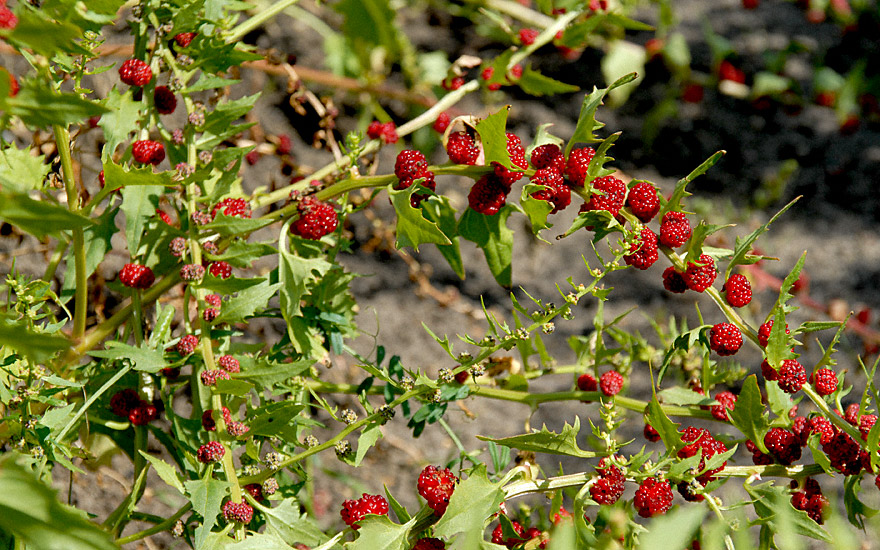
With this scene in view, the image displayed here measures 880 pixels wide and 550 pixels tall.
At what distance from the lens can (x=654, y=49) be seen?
2986 mm

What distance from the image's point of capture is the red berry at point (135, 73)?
130 centimetres

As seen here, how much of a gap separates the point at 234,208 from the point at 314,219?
0.21m

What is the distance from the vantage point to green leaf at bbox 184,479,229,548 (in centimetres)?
110

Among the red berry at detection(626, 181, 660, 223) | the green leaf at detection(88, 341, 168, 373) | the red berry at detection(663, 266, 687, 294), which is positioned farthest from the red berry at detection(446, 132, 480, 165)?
the green leaf at detection(88, 341, 168, 373)

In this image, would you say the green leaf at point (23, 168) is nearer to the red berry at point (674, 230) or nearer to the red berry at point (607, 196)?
the red berry at point (607, 196)

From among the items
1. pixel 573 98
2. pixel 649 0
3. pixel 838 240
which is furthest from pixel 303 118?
pixel 838 240

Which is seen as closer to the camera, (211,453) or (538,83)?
(211,453)

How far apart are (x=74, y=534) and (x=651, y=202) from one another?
922 mm

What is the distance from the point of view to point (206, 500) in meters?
1.14

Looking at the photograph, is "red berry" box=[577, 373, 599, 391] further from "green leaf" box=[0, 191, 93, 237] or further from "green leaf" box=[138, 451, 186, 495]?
"green leaf" box=[0, 191, 93, 237]

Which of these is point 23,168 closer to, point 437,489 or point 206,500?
point 206,500

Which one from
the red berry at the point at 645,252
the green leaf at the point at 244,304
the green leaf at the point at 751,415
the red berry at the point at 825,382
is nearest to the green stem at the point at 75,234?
the green leaf at the point at 244,304

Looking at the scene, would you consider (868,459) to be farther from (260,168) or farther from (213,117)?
(260,168)

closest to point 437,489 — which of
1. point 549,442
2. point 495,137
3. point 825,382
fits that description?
point 549,442
